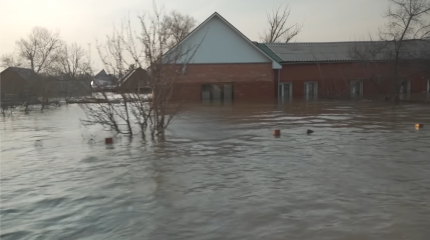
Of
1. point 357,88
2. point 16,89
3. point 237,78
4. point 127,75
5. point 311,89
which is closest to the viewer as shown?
point 127,75

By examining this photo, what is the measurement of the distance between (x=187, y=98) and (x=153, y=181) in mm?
29836

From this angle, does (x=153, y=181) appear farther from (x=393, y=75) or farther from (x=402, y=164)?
(x=393, y=75)

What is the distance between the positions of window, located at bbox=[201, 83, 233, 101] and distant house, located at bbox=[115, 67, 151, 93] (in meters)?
25.3

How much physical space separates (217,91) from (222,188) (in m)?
31.7

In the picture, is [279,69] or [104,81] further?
[279,69]

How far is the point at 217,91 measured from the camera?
38406 mm

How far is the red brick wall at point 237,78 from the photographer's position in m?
37.2

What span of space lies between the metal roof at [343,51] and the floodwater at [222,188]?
23.9m

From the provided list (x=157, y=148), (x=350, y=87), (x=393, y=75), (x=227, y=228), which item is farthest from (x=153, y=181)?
(x=350, y=87)

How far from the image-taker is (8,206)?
21.0 feet

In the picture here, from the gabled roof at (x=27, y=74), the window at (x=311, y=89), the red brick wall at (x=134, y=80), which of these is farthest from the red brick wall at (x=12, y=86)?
the window at (x=311, y=89)

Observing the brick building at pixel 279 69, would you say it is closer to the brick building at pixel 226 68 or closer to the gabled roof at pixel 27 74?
the brick building at pixel 226 68

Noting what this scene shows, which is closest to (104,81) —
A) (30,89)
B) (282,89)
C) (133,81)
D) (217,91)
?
(133,81)

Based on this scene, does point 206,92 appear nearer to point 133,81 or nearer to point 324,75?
point 324,75
